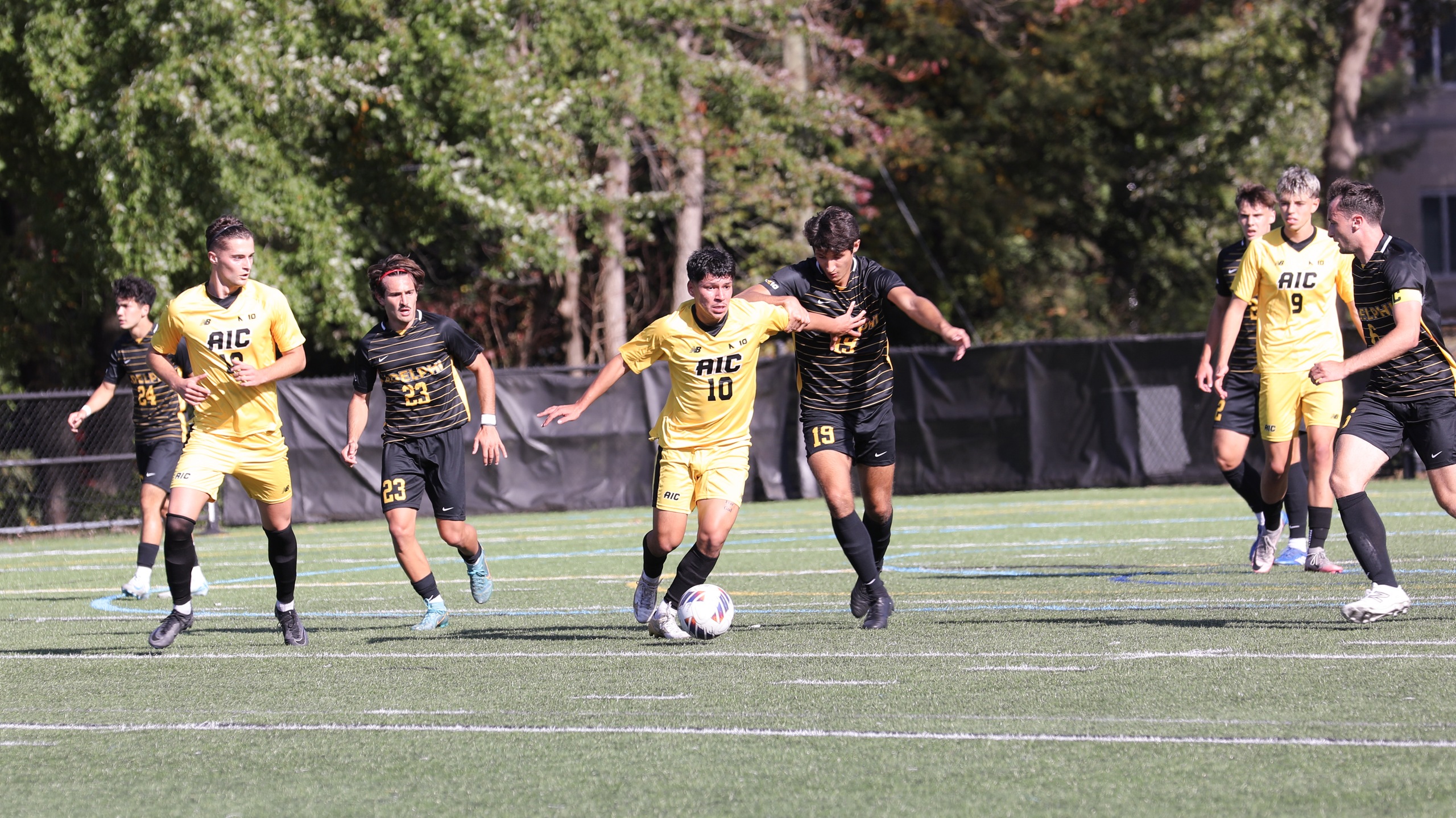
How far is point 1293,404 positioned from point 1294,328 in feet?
1.47

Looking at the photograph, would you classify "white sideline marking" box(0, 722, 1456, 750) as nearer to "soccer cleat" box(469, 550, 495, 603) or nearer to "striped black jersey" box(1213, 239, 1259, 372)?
"soccer cleat" box(469, 550, 495, 603)

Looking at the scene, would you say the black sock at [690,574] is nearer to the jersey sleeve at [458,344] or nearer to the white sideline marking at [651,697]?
the white sideline marking at [651,697]

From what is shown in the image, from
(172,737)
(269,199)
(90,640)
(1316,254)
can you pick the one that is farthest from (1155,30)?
(172,737)

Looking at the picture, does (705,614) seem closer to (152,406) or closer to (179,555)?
(179,555)

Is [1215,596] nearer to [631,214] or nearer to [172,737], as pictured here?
[172,737]

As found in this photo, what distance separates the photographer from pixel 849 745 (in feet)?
17.2

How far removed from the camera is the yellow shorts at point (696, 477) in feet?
25.8

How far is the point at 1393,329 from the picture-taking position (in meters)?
7.42

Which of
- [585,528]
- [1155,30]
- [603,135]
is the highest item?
[1155,30]

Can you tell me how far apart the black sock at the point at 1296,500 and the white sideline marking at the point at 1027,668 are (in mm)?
4323

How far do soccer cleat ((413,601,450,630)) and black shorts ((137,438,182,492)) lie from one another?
2.94m

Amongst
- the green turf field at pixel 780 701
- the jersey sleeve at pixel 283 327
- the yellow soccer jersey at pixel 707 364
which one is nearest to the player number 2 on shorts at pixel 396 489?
the green turf field at pixel 780 701

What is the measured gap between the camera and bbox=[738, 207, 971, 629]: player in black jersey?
809 cm

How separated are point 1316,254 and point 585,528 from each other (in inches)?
378
